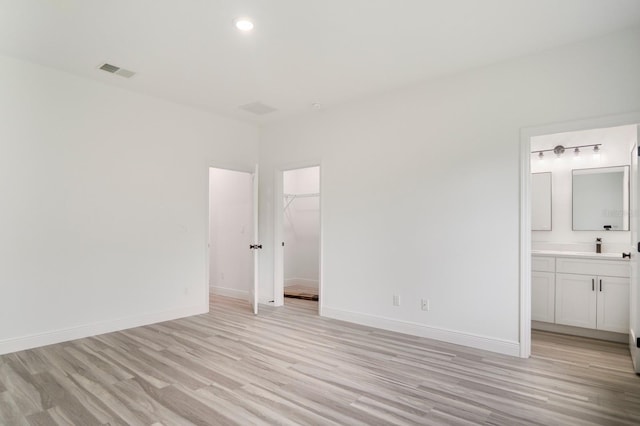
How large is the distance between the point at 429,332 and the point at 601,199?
9.06 feet

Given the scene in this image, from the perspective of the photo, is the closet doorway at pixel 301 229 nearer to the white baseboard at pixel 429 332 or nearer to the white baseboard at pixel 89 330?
the white baseboard at pixel 429 332

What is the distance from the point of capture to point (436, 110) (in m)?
4.11

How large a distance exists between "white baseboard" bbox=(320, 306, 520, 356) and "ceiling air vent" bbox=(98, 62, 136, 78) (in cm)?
373

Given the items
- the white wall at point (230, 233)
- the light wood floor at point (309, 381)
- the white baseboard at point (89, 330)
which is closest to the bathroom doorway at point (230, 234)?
the white wall at point (230, 233)

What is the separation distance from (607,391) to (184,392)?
3216 millimetres

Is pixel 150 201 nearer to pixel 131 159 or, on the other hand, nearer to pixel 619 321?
pixel 131 159

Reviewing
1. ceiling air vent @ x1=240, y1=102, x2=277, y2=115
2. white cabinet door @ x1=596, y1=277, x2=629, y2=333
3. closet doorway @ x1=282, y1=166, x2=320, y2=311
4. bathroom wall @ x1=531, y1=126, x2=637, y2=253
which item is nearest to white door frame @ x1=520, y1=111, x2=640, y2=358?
white cabinet door @ x1=596, y1=277, x2=629, y2=333

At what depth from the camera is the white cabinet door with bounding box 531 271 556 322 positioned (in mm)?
4332

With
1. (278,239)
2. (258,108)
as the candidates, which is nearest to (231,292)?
(278,239)

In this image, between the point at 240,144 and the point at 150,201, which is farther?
the point at 240,144

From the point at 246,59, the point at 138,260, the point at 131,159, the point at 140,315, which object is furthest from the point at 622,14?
the point at 140,315

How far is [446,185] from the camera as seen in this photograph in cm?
402

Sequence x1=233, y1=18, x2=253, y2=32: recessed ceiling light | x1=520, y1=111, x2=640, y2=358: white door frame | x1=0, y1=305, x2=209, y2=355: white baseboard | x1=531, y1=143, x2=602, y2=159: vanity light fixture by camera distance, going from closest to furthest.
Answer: x1=233, y1=18, x2=253, y2=32: recessed ceiling light → x1=520, y1=111, x2=640, y2=358: white door frame → x1=0, y1=305, x2=209, y2=355: white baseboard → x1=531, y1=143, x2=602, y2=159: vanity light fixture

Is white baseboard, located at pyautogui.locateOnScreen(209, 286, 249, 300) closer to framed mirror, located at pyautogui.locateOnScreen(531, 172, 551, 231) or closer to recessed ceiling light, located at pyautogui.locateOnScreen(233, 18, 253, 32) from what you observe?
recessed ceiling light, located at pyautogui.locateOnScreen(233, 18, 253, 32)
